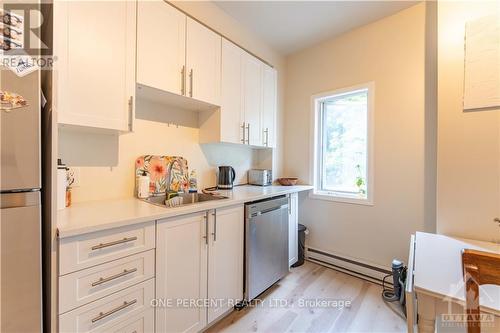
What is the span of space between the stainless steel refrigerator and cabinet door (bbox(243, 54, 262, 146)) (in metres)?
1.68

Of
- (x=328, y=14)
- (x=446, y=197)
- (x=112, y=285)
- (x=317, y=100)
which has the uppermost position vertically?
(x=328, y=14)

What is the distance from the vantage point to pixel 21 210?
0.83 metres

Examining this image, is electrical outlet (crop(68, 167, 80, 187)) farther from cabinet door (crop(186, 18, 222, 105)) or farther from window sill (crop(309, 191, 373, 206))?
window sill (crop(309, 191, 373, 206))

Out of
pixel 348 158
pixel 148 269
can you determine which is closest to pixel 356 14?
pixel 348 158

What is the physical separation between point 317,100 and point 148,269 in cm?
250

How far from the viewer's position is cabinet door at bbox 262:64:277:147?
2547 mm

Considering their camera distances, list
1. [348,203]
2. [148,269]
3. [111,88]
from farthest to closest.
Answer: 1. [348,203]
2. [111,88]
3. [148,269]

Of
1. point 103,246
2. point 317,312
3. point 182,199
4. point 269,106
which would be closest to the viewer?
point 103,246

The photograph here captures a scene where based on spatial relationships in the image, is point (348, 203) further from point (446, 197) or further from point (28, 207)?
point (28, 207)

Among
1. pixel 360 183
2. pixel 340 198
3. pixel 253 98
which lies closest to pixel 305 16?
pixel 253 98

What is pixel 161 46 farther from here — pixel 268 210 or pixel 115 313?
pixel 115 313

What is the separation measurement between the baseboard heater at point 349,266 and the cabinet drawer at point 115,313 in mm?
2025

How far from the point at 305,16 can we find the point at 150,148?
78.0 inches

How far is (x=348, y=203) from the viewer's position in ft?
8.20
